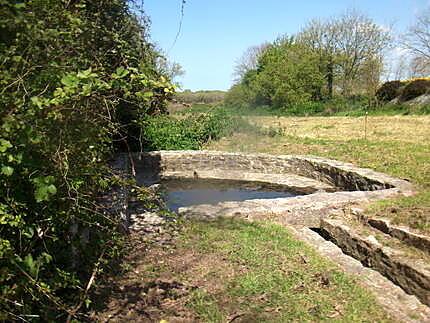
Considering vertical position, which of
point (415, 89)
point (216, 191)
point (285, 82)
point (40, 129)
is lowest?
point (216, 191)

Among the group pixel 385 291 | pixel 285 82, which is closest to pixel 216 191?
pixel 385 291

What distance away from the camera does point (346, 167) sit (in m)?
9.68

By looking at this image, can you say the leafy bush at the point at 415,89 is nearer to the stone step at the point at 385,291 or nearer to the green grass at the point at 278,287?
the green grass at the point at 278,287

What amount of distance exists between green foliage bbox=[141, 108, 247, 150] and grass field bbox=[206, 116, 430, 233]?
521 mm

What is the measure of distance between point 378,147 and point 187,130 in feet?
22.9

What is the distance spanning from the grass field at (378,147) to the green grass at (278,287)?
1.88 meters

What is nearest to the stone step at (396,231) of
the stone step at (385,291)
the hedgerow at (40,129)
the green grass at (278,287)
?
the stone step at (385,291)

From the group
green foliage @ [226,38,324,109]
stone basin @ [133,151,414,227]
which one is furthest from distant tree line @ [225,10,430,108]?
stone basin @ [133,151,414,227]

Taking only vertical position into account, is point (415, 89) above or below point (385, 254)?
above

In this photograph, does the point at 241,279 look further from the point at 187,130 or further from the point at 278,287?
the point at 187,130

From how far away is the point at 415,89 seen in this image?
24.4 metres

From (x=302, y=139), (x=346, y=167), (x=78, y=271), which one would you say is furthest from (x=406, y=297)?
(x=302, y=139)

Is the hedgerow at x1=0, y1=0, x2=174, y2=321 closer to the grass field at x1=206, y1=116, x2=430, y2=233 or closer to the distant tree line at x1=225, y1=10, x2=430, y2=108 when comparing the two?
the grass field at x1=206, y1=116, x2=430, y2=233

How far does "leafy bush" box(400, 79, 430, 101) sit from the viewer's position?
24.0 m
